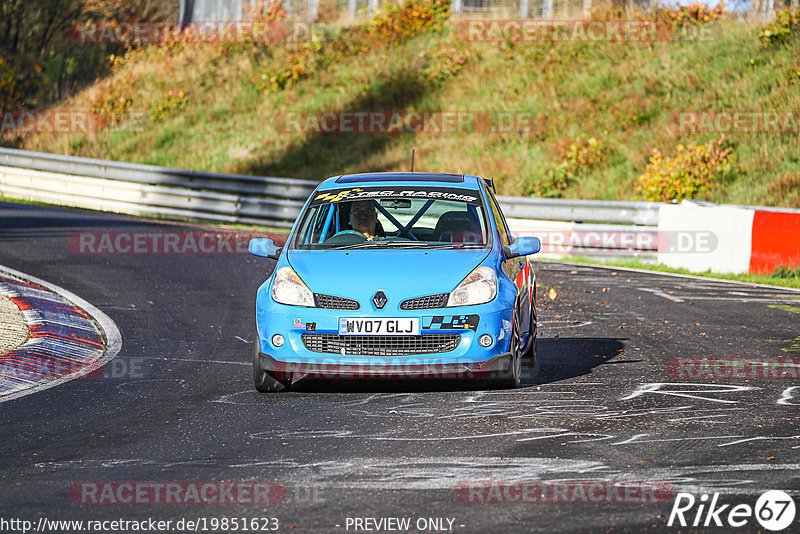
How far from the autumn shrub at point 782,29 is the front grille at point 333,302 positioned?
80.6 ft

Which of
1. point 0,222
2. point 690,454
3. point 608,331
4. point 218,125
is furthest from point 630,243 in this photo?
point 218,125

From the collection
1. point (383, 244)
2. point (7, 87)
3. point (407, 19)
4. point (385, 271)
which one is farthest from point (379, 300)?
point (7, 87)

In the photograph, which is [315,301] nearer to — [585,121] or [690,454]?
Result: [690,454]

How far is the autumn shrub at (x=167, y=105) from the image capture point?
36.5 metres

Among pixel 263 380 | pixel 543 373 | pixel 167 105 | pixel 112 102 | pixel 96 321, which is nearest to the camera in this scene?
pixel 263 380

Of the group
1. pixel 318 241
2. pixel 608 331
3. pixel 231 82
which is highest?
pixel 231 82

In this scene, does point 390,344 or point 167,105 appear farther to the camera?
point 167,105

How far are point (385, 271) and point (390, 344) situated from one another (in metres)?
0.56

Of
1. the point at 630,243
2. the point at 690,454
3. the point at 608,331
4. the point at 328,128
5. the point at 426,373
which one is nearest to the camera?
the point at 690,454

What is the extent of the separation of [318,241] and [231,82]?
29.3 meters

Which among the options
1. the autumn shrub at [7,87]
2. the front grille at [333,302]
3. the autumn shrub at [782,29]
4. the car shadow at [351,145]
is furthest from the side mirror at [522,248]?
the autumn shrub at [7,87]

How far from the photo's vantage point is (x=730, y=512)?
5.10 metres

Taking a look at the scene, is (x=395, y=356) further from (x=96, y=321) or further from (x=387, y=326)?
(x=96, y=321)

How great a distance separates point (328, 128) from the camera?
33438 millimetres
